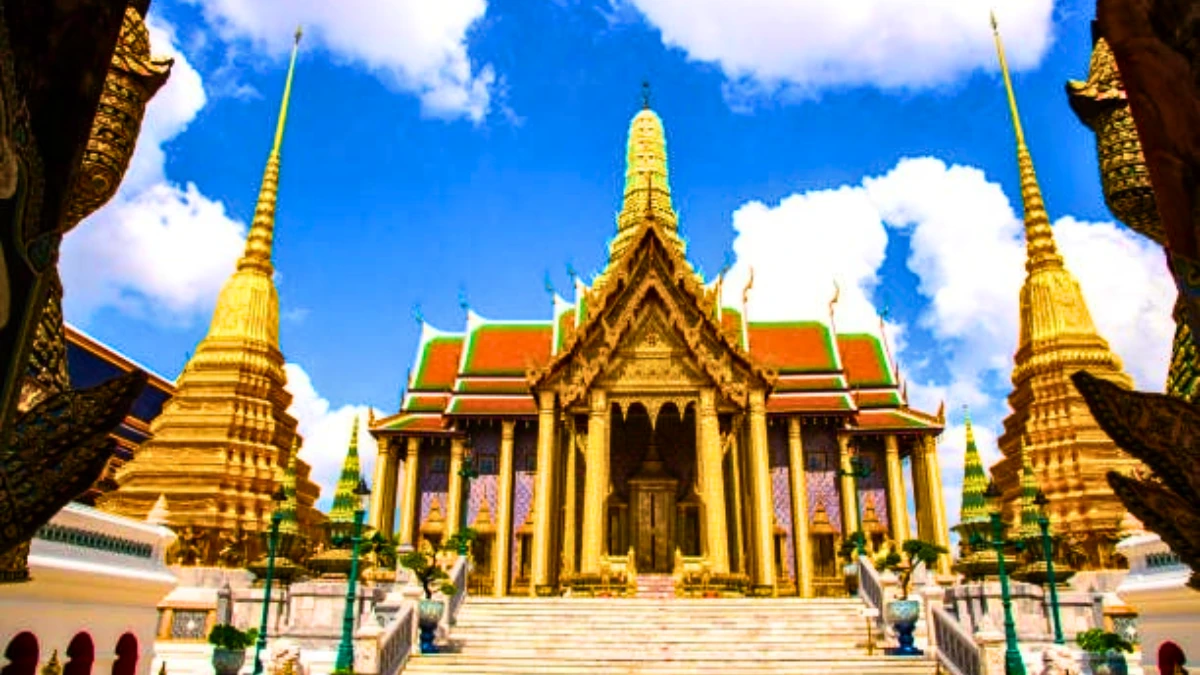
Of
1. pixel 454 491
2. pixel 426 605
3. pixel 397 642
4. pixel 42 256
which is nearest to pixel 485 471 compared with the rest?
pixel 454 491

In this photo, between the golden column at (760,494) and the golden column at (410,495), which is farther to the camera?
the golden column at (410,495)

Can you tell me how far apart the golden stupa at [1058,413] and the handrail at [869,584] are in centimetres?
677

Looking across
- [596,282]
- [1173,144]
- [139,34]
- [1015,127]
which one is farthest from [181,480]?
[1015,127]

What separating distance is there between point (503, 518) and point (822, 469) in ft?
31.9

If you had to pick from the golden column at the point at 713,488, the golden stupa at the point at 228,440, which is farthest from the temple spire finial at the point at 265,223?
the golden column at the point at 713,488

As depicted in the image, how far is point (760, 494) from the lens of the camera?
22.3 meters

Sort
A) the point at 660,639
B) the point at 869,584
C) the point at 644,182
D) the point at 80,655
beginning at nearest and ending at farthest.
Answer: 1. the point at 80,655
2. the point at 660,639
3. the point at 869,584
4. the point at 644,182

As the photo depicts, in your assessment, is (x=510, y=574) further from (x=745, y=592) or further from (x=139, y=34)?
(x=139, y=34)

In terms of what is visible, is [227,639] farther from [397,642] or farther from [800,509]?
[800,509]

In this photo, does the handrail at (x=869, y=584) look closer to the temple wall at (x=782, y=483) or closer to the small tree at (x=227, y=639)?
the temple wall at (x=782, y=483)

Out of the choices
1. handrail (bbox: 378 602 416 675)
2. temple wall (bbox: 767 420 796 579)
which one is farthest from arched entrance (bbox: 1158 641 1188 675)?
temple wall (bbox: 767 420 796 579)

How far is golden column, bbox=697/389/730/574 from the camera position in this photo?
2112 centimetres

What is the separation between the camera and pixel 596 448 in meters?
22.3

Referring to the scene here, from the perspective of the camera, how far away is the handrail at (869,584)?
15898mm
